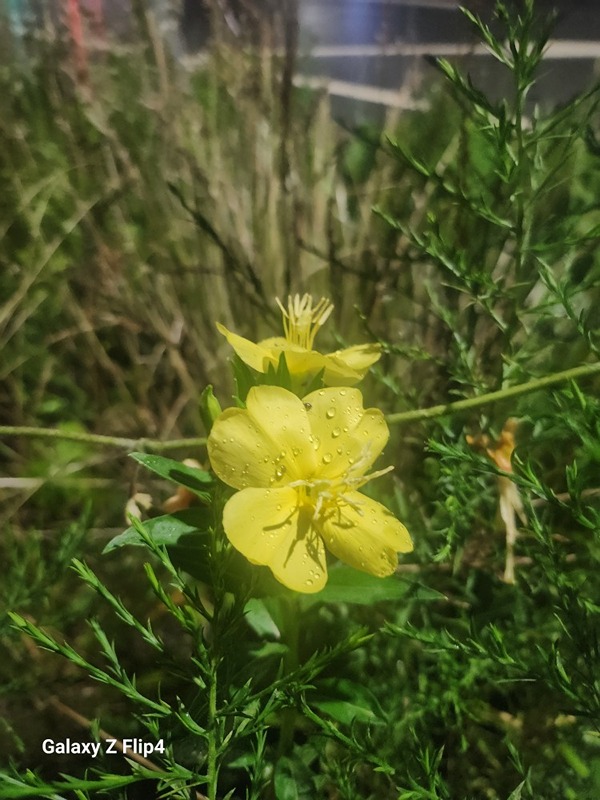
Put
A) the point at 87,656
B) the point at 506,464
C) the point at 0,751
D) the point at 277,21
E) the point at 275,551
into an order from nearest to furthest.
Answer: the point at 275,551
the point at 506,464
the point at 0,751
the point at 87,656
the point at 277,21

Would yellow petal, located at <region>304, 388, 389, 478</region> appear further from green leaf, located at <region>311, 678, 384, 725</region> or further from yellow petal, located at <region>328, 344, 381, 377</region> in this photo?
green leaf, located at <region>311, 678, 384, 725</region>

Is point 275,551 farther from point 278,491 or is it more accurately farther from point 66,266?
point 66,266

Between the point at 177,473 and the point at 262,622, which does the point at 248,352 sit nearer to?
the point at 177,473

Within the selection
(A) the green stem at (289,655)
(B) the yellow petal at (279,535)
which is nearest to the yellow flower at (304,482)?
(B) the yellow petal at (279,535)

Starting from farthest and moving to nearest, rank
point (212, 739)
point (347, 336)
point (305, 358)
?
point (347, 336) < point (305, 358) < point (212, 739)

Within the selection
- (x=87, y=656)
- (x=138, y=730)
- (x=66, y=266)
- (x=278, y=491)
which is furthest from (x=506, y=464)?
(x=66, y=266)

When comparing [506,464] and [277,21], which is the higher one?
[277,21]

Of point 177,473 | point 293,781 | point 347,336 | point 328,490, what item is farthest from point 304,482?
point 347,336

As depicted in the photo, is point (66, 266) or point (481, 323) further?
point (66, 266)
